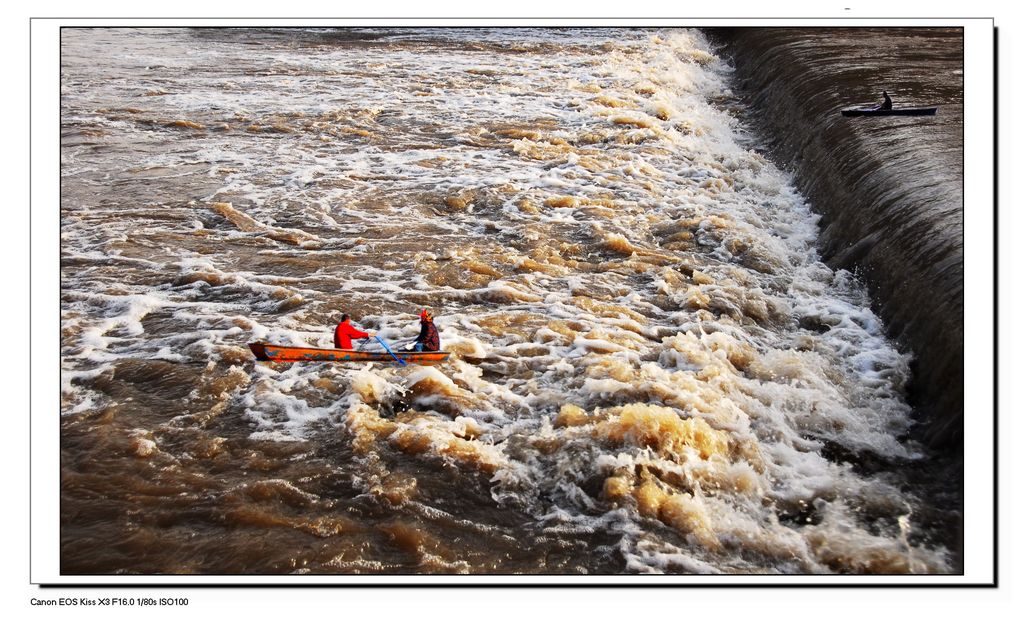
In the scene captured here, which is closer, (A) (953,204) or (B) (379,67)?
(A) (953,204)

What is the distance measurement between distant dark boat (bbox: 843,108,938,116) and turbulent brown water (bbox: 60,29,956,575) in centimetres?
92

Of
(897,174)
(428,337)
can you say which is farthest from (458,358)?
(897,174)

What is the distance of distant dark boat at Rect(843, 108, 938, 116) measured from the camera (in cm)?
752

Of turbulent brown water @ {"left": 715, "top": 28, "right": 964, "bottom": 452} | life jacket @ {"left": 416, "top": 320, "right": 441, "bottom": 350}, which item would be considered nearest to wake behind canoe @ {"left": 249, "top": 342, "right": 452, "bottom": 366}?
life jacket @ {"left": 416, "top": 320, "right": 441, "bottom": 350}

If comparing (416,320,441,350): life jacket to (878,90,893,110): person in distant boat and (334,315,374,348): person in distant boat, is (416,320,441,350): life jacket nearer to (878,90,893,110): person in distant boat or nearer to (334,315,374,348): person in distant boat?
(334,315,374,348): person in distant boat

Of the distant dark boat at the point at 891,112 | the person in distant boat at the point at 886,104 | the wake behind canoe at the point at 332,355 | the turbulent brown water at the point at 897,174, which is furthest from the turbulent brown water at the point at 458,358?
the person in distant boat at the point at 886,104

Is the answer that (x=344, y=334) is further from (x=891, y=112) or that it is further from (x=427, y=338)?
(x=891, y=112)

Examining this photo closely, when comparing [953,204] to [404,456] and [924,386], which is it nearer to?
[924,386]

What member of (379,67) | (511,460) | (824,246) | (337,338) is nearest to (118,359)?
(337,338)

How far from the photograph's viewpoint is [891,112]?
816cm

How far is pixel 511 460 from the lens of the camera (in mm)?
4320

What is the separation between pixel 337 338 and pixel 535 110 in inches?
274

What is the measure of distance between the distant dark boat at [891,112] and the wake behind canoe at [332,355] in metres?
5.03

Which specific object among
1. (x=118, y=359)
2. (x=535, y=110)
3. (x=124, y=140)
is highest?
(x=535, y=110)
